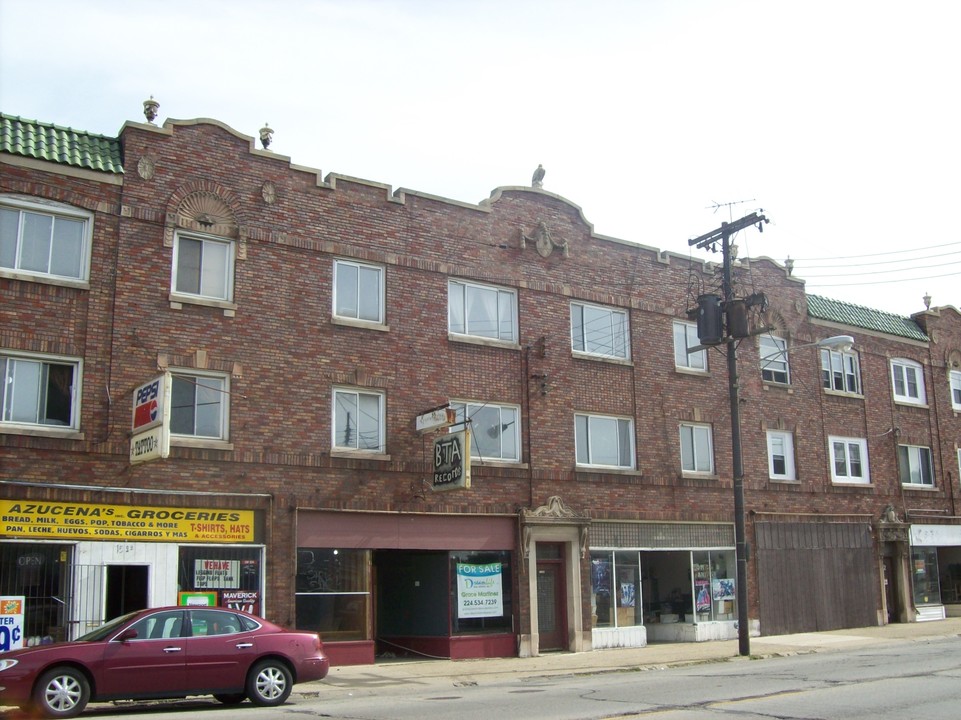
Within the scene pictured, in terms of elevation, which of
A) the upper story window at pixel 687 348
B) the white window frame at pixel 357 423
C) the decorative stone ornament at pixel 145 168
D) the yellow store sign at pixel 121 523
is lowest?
the yellow store sign at pixel 121 523

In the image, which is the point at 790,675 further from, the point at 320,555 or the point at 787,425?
the point at 787,425

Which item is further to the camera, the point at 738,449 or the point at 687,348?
the point at 687,348

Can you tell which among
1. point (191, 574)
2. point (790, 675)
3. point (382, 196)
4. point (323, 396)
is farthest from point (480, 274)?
point (790, 675)

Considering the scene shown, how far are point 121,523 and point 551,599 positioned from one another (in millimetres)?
9984

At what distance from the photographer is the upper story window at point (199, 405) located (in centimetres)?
1898

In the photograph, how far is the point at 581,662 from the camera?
68.7 ft

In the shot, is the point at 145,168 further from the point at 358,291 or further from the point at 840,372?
the point at 840,372

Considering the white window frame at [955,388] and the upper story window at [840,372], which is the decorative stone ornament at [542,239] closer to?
the upper story window at [840,372]

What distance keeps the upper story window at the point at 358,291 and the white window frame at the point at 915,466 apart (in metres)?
18.9

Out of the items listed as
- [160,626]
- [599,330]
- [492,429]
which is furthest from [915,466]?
[160,626]

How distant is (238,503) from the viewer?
19.1 meters

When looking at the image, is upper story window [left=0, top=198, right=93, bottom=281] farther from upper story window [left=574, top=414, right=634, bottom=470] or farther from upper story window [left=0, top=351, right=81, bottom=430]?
upper story window [left=574, top=414, right=634, bottom=470]

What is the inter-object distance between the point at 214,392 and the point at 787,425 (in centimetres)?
1677

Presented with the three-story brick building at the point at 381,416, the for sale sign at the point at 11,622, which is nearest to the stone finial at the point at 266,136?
the three-story brick building at the point at 381,416
